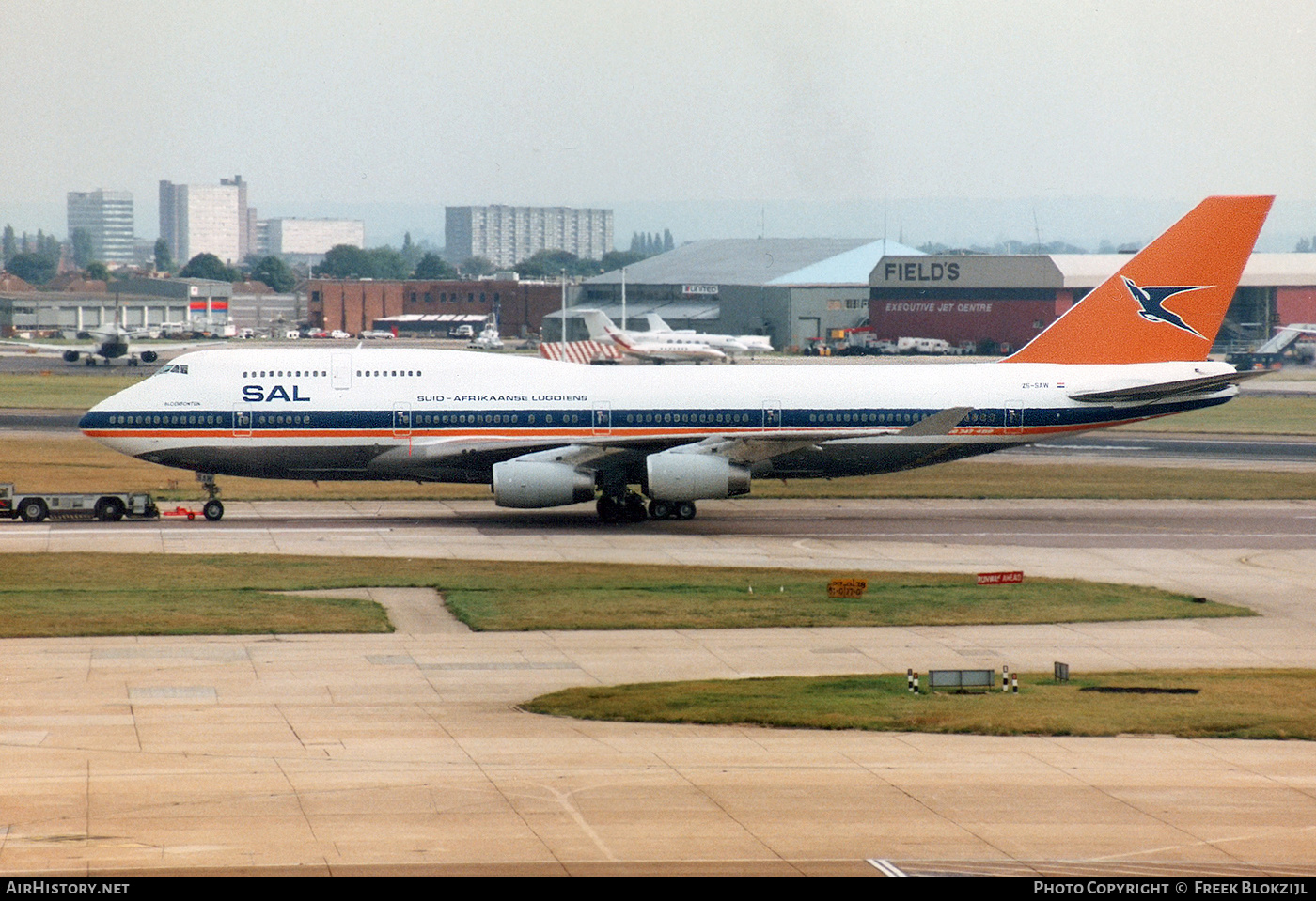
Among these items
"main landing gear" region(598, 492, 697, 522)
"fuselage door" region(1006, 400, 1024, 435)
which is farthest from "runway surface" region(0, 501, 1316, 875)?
"main landing gear" region(598, 492, 697, 522)

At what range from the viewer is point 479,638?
31.7 meters

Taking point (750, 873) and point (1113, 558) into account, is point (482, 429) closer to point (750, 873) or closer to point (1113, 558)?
point (1113, 558)

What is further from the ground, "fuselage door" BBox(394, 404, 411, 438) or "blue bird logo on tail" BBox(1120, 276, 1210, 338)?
"blue bird logo on tail" BBox(1120, 276, 1210, 338)

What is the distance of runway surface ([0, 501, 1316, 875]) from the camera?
17672mm

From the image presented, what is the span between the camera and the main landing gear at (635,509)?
1930 inches

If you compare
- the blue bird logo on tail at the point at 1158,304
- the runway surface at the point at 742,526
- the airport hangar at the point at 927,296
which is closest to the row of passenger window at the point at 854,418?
the runway surface at the point at 742,526

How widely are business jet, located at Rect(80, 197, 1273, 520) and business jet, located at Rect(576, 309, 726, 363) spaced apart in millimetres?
90050

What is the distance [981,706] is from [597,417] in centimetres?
2361

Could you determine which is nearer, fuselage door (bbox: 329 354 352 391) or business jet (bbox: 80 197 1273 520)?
business jet (bbox: 80 197 1273 520)

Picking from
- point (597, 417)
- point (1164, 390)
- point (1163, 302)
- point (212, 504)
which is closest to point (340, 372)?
point (212, 504)

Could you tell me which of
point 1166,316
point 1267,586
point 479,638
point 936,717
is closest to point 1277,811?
point 936,717

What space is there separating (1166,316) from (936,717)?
100ft

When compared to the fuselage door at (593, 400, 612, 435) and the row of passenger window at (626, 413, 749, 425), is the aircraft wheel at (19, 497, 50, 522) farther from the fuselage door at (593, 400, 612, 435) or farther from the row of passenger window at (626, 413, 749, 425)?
the row of passenger window at (626, 413, 749, 425)

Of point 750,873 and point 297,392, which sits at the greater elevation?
point 297,392
